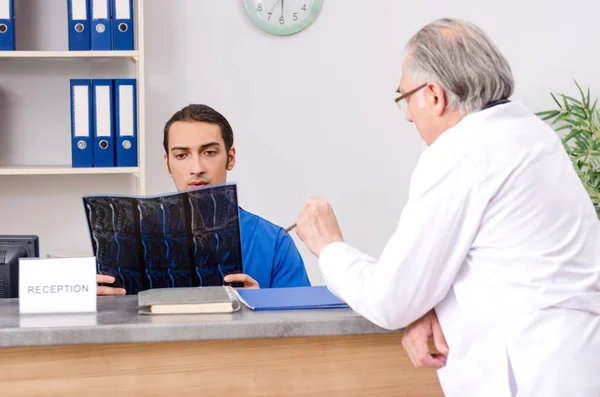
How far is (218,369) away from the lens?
1.44 m

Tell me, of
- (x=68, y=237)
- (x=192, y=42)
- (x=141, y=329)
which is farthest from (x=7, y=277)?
(x=192, y=42)

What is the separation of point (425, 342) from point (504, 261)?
205mm

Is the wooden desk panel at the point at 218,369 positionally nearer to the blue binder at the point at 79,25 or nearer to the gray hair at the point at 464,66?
the gray hair at the point at 464,66

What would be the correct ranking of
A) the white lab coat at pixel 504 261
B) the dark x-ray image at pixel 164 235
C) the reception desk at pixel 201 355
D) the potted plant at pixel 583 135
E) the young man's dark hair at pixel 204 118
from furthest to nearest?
the potted plant at pixel 583 135
the young man's dark hair at pixel 204 118
the dark x-ray image at pixel 164 235
the reception desk at pixel 201 355
the white lab coat at pixel 504 261

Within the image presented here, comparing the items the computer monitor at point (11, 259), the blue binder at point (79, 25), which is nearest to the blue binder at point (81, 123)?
the blue binder at point (79, 25)

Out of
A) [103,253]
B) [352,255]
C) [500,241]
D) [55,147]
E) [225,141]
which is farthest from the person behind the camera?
[55,147]

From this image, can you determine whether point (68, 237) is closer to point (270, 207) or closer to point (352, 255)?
point (270, 207)

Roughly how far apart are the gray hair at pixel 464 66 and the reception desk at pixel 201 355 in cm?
44

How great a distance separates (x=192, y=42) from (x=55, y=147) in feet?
2.32

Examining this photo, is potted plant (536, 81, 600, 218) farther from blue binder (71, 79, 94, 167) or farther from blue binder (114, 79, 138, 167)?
blue binder (71, 79, 94, 167)

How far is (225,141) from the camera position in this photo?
225cm

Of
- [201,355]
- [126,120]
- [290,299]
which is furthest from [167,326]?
[126,120]

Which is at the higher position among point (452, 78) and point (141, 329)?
point (452, 78)

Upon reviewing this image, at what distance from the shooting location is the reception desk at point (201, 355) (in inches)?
54.0
